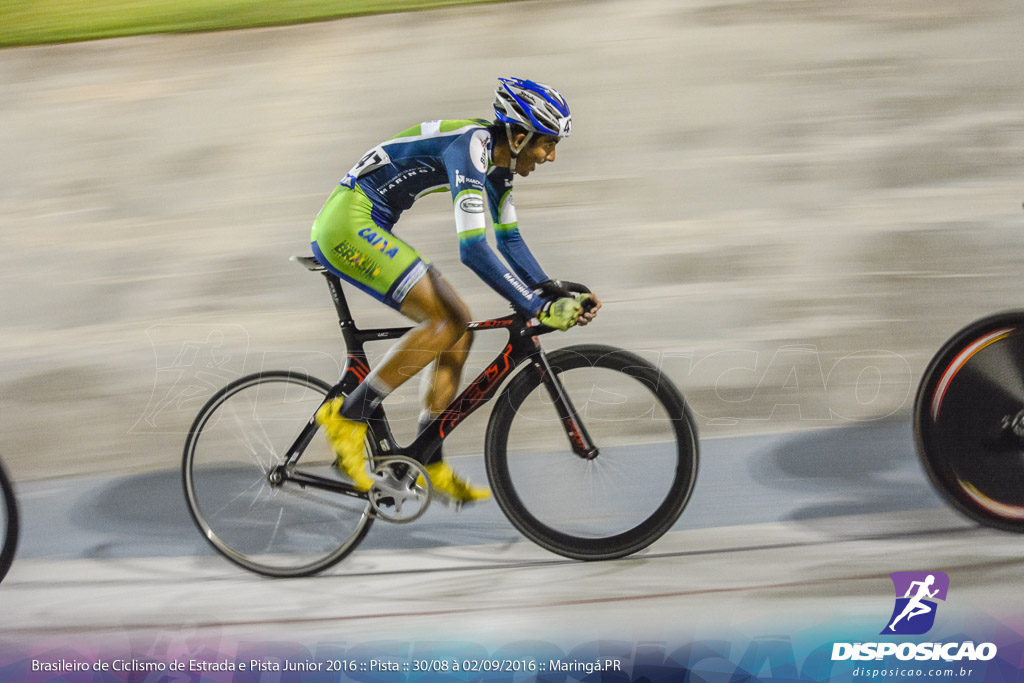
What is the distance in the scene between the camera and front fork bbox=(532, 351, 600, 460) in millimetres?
2742

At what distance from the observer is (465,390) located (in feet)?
9.19

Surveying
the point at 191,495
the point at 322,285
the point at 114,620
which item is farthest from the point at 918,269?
the point at 114,620

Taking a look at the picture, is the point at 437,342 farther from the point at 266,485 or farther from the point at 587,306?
the point at 266,485

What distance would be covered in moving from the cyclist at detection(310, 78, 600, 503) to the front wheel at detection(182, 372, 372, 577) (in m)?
0.15

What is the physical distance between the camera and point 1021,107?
13.7 feet

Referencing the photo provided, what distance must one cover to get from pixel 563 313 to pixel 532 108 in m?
0.64

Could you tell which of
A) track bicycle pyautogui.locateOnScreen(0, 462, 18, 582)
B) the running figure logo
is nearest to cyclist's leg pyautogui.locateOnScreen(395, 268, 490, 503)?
track bicycle pyautogui.locateOnScreen(0, 462, 18, 582)

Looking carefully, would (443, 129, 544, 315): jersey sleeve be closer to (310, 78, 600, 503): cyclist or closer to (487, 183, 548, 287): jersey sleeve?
(310, 78, 600, 503): cyclist

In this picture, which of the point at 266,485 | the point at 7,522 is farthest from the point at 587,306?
the point at 7,522

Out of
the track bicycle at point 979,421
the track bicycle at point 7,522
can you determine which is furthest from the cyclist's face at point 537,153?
the track bicycle at point 7,522

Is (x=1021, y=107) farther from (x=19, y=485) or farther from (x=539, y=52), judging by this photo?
(x=19, y=485)

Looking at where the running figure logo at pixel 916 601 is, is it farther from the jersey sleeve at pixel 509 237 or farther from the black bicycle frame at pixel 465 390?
the jersey sleeve at pixel 509 237

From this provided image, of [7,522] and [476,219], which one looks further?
[7,522]

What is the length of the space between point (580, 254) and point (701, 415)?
0.91 metres
